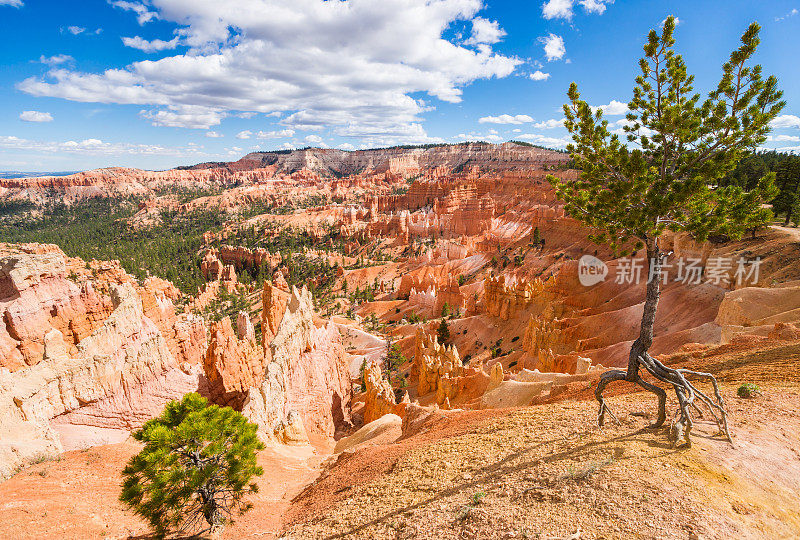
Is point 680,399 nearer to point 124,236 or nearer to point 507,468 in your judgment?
point 507,468

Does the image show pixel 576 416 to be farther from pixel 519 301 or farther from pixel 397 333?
pixel 397 333

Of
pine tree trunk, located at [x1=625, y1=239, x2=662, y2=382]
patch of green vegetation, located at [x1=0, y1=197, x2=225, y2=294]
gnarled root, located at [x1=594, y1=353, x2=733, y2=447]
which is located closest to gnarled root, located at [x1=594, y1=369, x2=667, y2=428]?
gnarled root, located at [x1=594, y1=353, x2=733, y2=447]

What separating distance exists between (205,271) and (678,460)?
354ft

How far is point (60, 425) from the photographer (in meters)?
13.2

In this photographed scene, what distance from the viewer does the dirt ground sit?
5699 mm

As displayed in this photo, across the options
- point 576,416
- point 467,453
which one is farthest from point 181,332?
point 576,416

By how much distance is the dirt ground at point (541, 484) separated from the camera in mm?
5699

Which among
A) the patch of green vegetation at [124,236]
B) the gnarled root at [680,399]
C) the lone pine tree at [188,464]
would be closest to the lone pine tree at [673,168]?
the gnarled root at [680,399]

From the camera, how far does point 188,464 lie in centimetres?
874

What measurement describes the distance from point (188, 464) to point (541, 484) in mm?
8079

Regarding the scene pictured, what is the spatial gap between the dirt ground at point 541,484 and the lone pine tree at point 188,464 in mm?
1663

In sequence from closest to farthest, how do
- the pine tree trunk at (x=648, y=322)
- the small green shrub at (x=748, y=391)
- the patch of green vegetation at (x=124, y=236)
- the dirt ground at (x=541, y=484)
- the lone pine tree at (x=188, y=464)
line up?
1. the dirt ground at (x=541, y=484)
2. the lone pine tree at (x=188, y=464)
3. the pine tree trunk at (x=648, y=322)
4. the small green shrub at (x=748, y=391)
5. the patch of green vegetation at (x=124, y=236)

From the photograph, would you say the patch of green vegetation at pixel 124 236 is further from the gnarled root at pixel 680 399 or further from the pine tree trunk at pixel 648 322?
the gnarled root at pixel 680 399

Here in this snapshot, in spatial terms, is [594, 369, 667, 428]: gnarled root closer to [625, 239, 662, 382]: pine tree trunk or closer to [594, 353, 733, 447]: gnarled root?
[594, 353, 733, 447]: gnarled root
